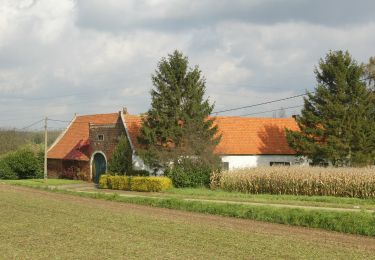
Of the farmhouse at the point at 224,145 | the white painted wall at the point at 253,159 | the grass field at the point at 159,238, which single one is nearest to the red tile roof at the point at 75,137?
the farmhouse at the point at 224,145

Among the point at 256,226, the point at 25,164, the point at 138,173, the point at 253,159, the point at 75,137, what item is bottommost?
the point at 256,226

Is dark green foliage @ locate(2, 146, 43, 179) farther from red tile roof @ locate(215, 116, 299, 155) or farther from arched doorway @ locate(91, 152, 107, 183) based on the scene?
red tile roof @ locate(215, 116, 299, 155)

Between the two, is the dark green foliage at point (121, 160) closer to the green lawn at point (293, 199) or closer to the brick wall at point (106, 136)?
the brick wall at point (106, 136)

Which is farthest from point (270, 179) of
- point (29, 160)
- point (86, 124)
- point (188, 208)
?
point (29, 160)

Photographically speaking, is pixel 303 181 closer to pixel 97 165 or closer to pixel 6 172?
pixel 97 165

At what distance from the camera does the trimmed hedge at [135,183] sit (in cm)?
3438

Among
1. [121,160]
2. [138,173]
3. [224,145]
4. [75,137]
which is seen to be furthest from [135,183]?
[75,137]

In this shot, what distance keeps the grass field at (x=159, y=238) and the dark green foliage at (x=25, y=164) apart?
31.6 m

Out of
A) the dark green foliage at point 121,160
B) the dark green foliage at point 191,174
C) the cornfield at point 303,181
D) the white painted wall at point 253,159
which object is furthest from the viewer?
the white painted wall at point 253,159

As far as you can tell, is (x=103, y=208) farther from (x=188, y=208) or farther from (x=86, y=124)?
(x=86, y=124)

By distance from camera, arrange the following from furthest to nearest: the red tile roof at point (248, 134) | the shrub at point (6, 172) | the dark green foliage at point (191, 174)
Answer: the shrub at point (6, 172), the red tile roof at point (248, 134), the dark green foliage at point (191, 174)

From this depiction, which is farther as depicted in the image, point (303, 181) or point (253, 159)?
point (253, 159)

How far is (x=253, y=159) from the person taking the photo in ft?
138

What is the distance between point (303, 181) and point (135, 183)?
1262cm
